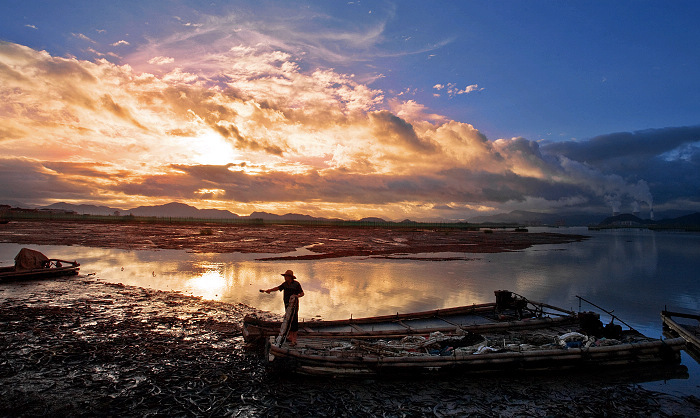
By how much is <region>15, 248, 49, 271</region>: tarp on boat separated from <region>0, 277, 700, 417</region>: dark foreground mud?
493 inches

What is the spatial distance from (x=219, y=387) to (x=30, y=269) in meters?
21.6

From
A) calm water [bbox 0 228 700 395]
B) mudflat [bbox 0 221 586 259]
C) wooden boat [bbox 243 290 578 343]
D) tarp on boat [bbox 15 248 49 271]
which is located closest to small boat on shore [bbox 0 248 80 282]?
tarp on boat [bbox 15 248 49 271]

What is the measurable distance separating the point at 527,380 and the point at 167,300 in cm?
1645

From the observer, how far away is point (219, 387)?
360 inches

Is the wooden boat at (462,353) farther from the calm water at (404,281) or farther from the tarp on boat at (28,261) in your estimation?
the tarp on boat at (28,261)

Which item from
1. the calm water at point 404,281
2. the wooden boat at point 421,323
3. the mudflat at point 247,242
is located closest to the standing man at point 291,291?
the wooden boat at point 421,323

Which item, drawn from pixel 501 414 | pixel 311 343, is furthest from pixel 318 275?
pixel 501 414

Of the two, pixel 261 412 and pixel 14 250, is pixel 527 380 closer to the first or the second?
pixel 261 412

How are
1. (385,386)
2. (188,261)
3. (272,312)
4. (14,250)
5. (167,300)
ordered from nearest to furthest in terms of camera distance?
(385,386) < (272,312) < (167,300) < (188,261) < (14,250)

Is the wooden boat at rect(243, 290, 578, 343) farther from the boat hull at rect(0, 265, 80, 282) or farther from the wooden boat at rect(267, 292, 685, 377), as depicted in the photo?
the boat hull at rect(0, 265, 80, 282)

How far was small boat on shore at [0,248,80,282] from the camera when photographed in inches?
861

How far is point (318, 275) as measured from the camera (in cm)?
2819

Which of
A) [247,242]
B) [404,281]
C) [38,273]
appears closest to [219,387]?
[404,281]

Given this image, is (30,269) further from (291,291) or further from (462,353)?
(462,353)
